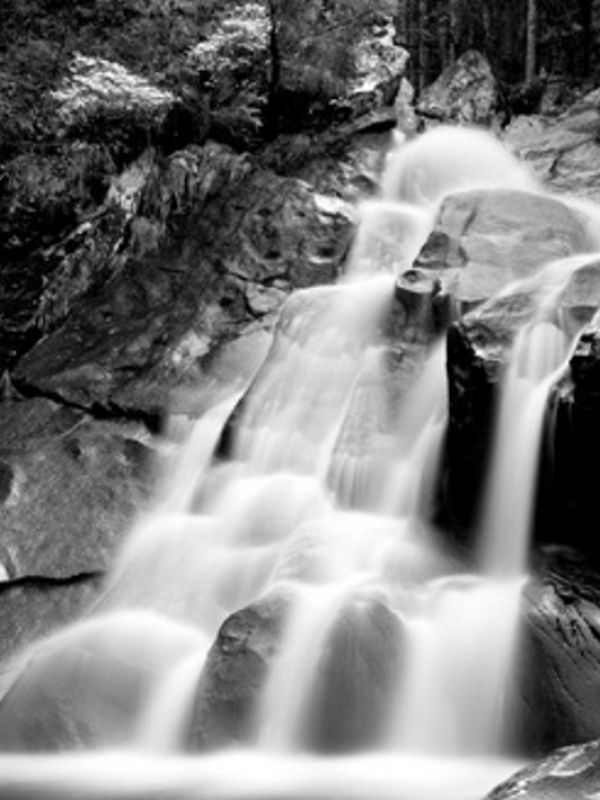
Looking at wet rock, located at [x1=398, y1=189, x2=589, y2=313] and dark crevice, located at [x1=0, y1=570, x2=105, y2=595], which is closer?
dark crevice, located at [x1=0, y1=570, x2=105, y2=595]

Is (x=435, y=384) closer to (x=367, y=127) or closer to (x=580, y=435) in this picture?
→ (x=580, y=435)

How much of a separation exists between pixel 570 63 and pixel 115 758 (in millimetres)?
19234

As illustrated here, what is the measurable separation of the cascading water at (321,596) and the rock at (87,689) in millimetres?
20

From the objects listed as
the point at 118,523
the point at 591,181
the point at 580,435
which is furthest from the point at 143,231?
the point at 580,435

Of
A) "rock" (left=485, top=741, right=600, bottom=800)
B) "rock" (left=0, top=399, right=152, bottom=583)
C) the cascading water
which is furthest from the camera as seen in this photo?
"rock" (left=0, top=399, right=152, bottom=583)

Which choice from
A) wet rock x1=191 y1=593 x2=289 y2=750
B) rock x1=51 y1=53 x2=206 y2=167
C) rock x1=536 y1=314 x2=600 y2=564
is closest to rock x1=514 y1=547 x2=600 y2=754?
rock x1=536 y1=314 x2=600 y2=564

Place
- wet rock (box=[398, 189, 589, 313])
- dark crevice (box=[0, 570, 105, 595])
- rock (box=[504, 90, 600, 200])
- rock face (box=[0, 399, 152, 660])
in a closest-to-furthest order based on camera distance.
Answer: rock face (box=[0, 399, 152, 660]), dark crevice (box=[0, 570, 105, 595]), wet rock (box=[398, 189, 589, 313]), rock (box=[504, 90, 600, 200])

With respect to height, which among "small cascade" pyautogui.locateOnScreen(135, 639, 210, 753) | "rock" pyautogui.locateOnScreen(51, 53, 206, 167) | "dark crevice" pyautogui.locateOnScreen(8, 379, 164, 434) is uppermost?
"rock" pyautogui.locateOnScreen(51, 53, 206, 167)

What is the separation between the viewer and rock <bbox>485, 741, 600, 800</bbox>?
4.03 meters

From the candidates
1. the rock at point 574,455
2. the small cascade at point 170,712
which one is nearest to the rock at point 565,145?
the rock at point 574,455

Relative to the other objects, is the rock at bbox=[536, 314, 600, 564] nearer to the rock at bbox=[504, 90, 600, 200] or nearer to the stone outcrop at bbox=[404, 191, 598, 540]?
the stone outcrop at bbox=[404, 191, 598, 540]

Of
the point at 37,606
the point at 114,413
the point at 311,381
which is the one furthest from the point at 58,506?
the point at 311,381

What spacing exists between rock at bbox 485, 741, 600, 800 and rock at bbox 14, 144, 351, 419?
20.6 ft

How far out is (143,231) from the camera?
12898 millimetres
